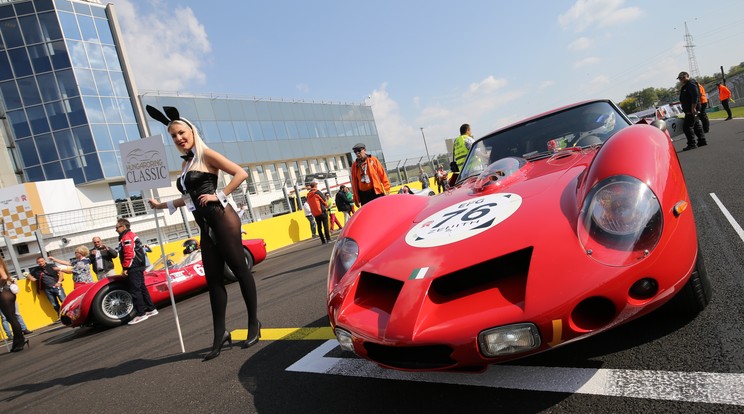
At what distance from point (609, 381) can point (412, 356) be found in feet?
2.58

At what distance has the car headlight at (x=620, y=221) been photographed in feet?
4.83

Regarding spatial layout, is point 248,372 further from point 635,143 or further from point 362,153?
point 362,153

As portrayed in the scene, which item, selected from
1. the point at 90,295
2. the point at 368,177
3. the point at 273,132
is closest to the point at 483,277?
the point at 368,177

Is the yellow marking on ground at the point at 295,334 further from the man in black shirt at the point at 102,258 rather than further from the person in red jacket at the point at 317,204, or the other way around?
the person in red jacket at the point at 317,204

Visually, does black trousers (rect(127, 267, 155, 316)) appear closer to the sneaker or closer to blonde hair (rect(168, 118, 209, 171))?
the sneaker

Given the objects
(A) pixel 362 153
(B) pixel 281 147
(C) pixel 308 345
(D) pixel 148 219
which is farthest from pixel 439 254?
(B) pixel 281 147

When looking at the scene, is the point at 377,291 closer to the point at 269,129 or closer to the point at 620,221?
the point at 620,221

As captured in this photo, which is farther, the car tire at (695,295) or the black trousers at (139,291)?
the black trousers at (139,291)

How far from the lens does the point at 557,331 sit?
1.40 m

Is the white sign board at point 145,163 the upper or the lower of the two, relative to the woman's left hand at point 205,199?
upper

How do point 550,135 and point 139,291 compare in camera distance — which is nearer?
point 550,135

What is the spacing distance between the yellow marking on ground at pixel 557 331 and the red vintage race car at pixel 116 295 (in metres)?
5.42

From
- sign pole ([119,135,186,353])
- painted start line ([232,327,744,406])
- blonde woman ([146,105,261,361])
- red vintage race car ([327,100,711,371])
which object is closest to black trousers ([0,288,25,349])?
sign pole ([119,135,186,353])

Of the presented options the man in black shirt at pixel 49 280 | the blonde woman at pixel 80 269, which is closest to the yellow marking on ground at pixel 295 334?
the blonde woman at pixel 80 269
